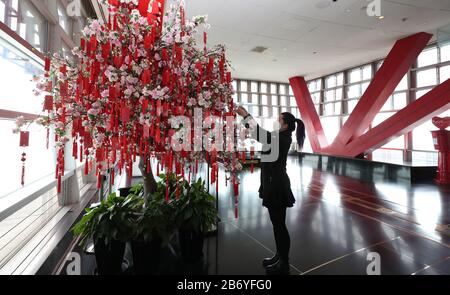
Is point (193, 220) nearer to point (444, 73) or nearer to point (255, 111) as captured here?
point (444, 73)

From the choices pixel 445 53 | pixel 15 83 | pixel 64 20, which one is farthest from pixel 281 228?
pixel 445 53

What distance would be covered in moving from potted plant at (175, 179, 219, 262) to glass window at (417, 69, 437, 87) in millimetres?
9953

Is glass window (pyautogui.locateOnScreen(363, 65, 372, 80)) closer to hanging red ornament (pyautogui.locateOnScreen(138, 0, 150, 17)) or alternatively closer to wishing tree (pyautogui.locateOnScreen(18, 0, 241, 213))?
wishing tree (pyautogui.locateOnScreen(18, 0, 241, 213))

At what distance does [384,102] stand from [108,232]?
919 centimetres

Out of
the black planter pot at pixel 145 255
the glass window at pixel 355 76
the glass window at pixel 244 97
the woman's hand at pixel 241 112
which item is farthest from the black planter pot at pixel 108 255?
the glass window at pixel 355 76

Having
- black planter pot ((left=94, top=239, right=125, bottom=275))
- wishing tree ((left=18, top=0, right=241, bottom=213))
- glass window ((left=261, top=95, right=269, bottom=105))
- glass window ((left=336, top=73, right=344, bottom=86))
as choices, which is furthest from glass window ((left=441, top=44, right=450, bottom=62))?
black planter pot ((left=94, top=239, right=125, bottom=275))

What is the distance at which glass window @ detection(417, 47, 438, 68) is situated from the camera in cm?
836

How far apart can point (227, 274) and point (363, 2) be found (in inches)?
245

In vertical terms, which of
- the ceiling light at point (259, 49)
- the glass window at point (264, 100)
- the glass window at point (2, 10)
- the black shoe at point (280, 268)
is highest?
the ceiling light at point (259, 49)

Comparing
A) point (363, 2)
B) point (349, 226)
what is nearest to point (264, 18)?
point (363, 2)

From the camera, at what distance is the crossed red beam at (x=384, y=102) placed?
254 inches

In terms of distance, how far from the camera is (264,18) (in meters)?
6.12

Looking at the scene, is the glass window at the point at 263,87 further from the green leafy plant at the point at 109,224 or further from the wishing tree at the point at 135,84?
the green leafy plant at the point at 109,224

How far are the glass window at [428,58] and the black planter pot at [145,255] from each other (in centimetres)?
1079
